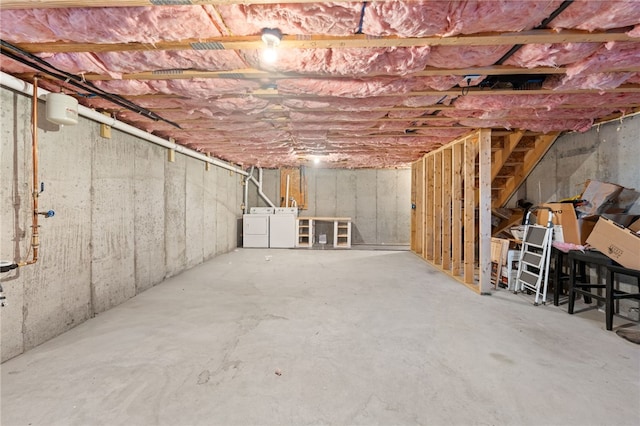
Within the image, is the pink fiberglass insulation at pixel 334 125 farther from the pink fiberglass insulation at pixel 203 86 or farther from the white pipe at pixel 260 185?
the white pipe at pixel 260 185

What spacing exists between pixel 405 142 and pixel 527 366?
10.6ft

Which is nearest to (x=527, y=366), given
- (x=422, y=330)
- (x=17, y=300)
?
(x=422, y=330)

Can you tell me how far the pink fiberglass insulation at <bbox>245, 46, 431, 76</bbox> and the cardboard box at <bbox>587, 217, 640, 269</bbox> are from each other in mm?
2369

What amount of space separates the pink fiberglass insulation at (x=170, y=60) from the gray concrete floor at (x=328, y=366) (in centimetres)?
207

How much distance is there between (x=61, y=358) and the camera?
199cm

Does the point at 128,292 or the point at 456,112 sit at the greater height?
the point at 456,112

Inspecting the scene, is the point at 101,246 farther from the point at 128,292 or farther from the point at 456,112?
the point at 456,112

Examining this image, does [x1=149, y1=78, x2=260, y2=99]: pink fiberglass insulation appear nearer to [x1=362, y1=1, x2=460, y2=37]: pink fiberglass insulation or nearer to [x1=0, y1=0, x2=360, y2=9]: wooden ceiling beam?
[x1=0, y1=0, x2=360, y2=9]: wooden ceiling beam

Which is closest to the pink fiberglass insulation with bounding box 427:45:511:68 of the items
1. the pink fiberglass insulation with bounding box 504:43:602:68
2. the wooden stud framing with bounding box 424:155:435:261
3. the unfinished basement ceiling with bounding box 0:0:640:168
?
the unfinished basement ceiling with bounding box 0:0:640:168

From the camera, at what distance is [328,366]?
189 centimetres

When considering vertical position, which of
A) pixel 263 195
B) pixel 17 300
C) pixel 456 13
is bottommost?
pixel 17 300

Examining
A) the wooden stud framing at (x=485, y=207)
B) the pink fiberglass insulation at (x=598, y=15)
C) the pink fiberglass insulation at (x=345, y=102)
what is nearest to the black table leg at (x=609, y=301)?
the wooden stud framing at (x=485, y=207)

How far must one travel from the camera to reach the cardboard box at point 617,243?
7.82 ft

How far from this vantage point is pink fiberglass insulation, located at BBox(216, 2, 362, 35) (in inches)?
55.6
